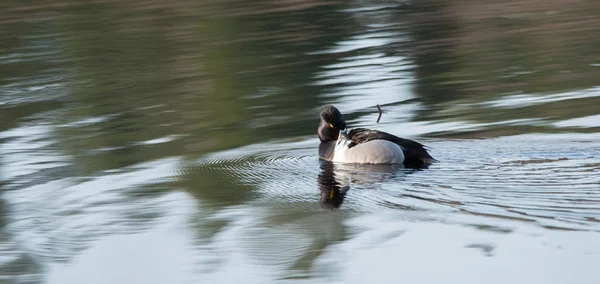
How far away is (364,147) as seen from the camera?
10750 mm

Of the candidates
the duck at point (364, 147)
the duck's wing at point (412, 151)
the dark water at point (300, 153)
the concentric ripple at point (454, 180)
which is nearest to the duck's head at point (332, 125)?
the duck at point (364, 147)

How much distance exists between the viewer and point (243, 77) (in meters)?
16.7

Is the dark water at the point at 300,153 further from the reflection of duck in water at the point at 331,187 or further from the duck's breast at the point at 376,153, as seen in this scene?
the duck's breast at the point at 376,153

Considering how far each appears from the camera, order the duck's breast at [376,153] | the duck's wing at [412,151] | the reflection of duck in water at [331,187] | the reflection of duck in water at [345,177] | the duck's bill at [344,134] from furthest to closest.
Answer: the duck's bill at [344,134]
the duck's breast at [376,153]
the duck's wing at [412,151]
the reflection of duck in water at [345,177]
the reflection of duck in water at [331,187]

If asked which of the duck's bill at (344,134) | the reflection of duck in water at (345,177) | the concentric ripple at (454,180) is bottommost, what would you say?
the reflection of duck in water at (345,177)

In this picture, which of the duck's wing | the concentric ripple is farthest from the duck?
the concentric ripple

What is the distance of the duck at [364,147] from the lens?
34.4 feet

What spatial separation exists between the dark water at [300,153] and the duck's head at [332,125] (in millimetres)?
386

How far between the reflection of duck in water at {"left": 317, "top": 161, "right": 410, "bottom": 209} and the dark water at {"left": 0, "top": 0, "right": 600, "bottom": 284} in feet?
0.12

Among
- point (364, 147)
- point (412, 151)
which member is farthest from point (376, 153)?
point (412, 151)

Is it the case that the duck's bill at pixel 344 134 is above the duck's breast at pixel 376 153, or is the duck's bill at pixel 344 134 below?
above

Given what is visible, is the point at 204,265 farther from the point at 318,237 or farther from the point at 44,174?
the point at 44,174

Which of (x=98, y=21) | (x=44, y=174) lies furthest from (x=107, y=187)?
(x=98, y=21)

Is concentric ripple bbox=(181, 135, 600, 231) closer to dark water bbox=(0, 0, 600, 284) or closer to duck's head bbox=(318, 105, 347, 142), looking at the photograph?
dark water bbox=(0, 0, 600, 284)
